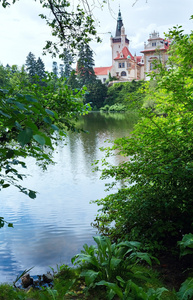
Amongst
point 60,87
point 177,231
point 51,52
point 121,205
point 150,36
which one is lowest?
point 177,231

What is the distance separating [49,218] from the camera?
7.77 m

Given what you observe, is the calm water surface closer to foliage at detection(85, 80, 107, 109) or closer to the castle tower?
foliage at detection(85, 80, 107, 109)

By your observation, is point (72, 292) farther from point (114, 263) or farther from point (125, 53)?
point (125, 53)

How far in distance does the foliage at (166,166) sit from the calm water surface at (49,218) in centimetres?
138

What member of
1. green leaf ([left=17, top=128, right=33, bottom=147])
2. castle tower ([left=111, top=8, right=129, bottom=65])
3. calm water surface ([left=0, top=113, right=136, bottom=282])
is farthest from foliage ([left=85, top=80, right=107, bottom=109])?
green leaf ([left=17, top=128, right=33, bottom=147])

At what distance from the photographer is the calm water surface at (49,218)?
17.8 feet

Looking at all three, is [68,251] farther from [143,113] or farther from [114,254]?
A: [143,113]

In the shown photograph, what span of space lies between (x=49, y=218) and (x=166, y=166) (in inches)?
193

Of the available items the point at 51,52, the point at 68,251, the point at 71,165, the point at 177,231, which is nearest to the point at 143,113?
the point at 51,52

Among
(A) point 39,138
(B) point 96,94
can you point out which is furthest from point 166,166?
(B) point 96,94

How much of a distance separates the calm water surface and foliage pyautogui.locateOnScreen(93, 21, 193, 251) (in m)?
1.38

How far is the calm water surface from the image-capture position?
5438 millimetres

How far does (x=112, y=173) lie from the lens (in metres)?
4.75

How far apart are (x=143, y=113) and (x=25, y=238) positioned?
4140mm
